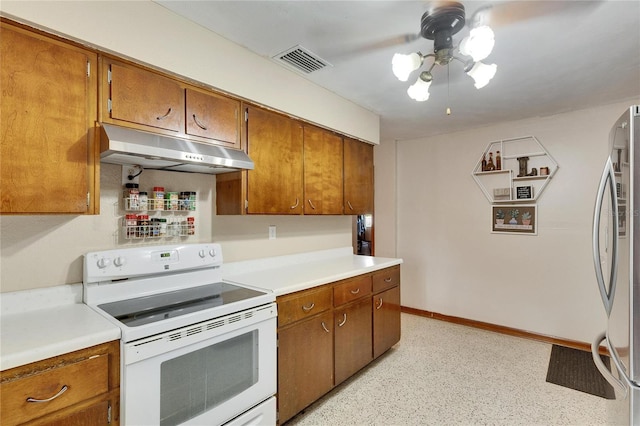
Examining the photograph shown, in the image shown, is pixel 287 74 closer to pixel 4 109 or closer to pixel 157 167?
pixel 157 167

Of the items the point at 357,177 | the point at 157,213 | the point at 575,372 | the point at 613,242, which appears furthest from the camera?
the point at 357,177

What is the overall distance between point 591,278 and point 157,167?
4.01 meters

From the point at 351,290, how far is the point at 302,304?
559mm

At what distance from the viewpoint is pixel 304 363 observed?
2109mm

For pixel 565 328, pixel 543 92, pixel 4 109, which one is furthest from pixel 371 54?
pixel 565 328

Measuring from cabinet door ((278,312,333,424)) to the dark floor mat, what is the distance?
194 cm

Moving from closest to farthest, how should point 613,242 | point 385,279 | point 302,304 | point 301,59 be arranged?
1. point 613,242
2. point 302,304
3. point 301,59
4. point 385,279

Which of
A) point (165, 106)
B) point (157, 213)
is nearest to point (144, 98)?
point (165, 106)

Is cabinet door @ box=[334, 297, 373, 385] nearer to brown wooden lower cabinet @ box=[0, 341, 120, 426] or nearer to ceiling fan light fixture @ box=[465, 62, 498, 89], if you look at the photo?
brown wooden lower cabinet @ box=[0, 341, 120, 426]

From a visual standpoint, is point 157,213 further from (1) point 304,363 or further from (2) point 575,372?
(2) point 575,372

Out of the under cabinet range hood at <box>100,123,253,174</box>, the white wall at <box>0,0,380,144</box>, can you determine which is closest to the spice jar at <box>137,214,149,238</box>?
the under cabinet range hood at <box>100,123,253,174</box>

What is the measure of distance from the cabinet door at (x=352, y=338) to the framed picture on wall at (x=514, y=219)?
2044 mm

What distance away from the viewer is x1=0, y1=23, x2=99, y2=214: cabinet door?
1.29 metres

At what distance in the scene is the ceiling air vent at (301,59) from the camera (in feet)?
6.93
